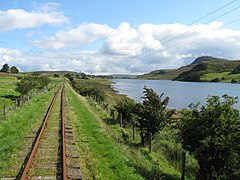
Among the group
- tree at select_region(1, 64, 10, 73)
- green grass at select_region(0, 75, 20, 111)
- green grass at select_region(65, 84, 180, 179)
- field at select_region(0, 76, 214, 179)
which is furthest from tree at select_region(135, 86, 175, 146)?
tree at select_region(1, 64, 10, 73)

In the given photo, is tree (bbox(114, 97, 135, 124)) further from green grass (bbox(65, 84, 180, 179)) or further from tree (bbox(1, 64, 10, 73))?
tree (bbox(1, 64, 10, 73))

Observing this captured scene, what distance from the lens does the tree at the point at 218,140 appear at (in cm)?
1058

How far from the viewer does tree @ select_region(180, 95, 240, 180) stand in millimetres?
10578

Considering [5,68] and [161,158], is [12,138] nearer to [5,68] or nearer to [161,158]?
[161,158]

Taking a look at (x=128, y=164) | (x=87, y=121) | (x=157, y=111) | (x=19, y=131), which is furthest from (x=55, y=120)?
(x=128, y=164)

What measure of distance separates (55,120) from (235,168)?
1352 cm

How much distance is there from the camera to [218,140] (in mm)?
10617

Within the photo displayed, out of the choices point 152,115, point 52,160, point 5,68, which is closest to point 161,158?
point 152,115

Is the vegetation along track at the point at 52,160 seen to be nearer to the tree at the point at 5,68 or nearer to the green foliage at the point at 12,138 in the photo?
the green foliage at the point at 12,138

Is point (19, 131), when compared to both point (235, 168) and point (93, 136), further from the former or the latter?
point (235, 168)

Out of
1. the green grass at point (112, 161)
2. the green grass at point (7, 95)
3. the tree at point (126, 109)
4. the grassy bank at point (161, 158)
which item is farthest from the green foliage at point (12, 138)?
the green grass at point (7, 95)

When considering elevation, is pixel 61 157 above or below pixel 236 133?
below

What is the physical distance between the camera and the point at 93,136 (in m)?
16.3

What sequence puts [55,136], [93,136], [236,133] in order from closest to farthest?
[236,133] < [55,136] < [93,136]
